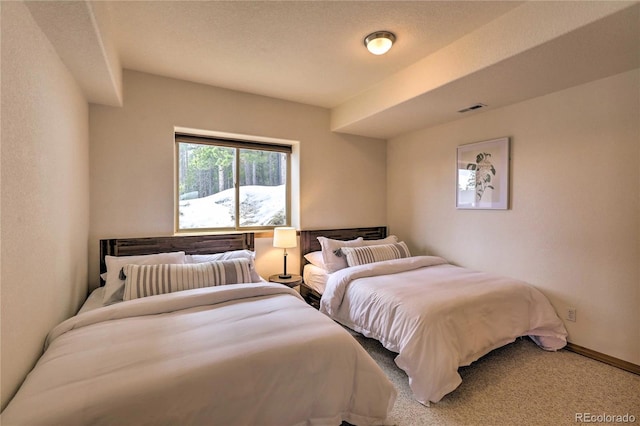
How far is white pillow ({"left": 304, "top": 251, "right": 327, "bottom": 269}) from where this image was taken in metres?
3.41

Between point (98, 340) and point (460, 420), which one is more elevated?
point (98, 340)

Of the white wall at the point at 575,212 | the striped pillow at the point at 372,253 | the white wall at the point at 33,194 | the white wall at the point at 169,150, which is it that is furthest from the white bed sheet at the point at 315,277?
the white wall at the point at 33,194

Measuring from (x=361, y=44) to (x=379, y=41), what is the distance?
0.17 m

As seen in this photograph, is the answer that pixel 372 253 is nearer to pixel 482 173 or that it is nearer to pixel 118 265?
pixel 482 173

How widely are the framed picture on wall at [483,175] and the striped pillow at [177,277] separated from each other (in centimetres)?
253

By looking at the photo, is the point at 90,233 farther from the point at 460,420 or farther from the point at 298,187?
the point at 460,420

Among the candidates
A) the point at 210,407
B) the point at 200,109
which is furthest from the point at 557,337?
the point at 200,109

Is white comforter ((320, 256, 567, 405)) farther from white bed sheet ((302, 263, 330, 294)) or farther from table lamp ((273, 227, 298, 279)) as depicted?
table lamp ((273, 227, 298, 279))

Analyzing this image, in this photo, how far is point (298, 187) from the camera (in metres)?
3.65

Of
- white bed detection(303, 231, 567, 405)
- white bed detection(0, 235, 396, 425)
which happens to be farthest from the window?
white bed detection(0, 235, 396, 425)

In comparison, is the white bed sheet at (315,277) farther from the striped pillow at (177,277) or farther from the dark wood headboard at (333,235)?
the striped pillow at (177,277)

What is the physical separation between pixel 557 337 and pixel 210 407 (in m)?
2.85

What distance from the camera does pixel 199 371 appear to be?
1242 millimetres

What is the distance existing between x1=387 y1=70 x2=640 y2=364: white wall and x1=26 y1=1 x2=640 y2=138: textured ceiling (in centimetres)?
25
